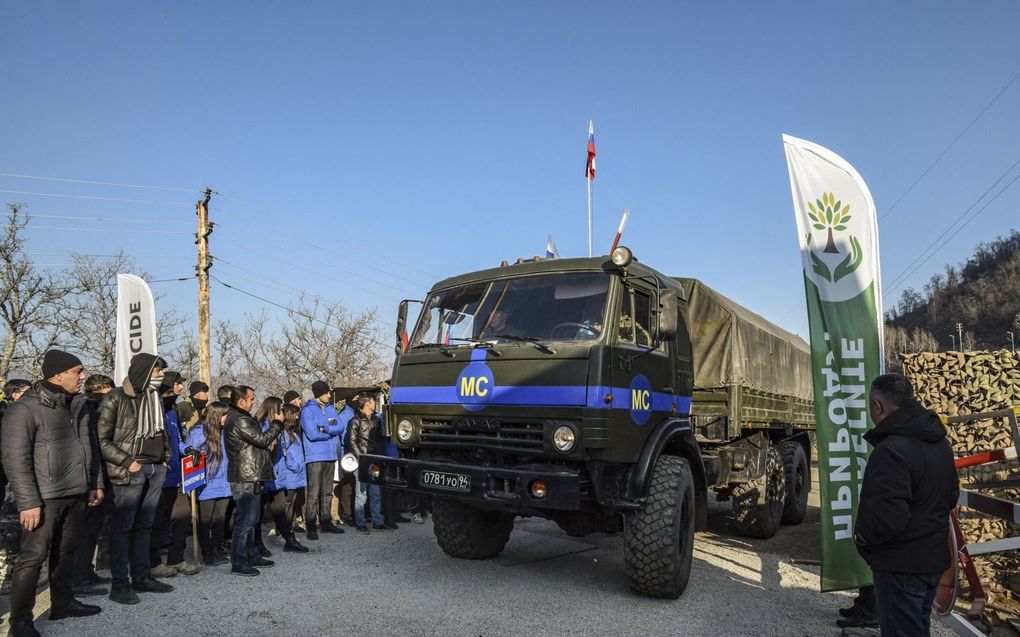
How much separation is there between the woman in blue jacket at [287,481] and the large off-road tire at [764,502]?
5085mm

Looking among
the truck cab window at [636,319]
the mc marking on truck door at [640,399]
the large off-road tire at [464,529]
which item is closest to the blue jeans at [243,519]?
the large off-road tire at [464,529]

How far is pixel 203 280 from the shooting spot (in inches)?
637

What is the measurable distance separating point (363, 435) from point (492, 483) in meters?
4.16

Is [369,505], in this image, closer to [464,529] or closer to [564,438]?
[464,529]

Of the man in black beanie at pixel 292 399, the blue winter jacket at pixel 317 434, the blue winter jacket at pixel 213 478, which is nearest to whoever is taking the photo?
the blue winter jacket at pixel 213 478

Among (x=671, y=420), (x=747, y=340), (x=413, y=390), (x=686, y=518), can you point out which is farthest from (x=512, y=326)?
(x=747, y=340)

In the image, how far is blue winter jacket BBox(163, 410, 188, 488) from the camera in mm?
6215

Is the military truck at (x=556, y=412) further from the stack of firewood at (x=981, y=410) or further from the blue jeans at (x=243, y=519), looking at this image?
the stack of firewood at (x=981, y=410)

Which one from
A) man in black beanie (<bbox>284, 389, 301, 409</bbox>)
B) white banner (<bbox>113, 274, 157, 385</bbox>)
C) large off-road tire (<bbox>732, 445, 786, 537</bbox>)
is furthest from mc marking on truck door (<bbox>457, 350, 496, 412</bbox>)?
white banner (<bbox>113, 274, 157, 385</bbox>)

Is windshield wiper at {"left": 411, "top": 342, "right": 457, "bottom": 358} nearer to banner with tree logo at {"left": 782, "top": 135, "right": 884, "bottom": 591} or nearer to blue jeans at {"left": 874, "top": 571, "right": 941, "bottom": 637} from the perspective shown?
banner with tree logo at {"left": 782, "top": 135, "right": 884, "bottom": 591}

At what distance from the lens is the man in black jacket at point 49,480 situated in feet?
14.4

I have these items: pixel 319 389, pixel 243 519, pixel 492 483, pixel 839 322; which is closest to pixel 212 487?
pixel 243 519

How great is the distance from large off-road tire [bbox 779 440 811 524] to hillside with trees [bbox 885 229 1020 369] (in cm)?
8394

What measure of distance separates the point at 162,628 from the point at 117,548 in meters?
1.06
